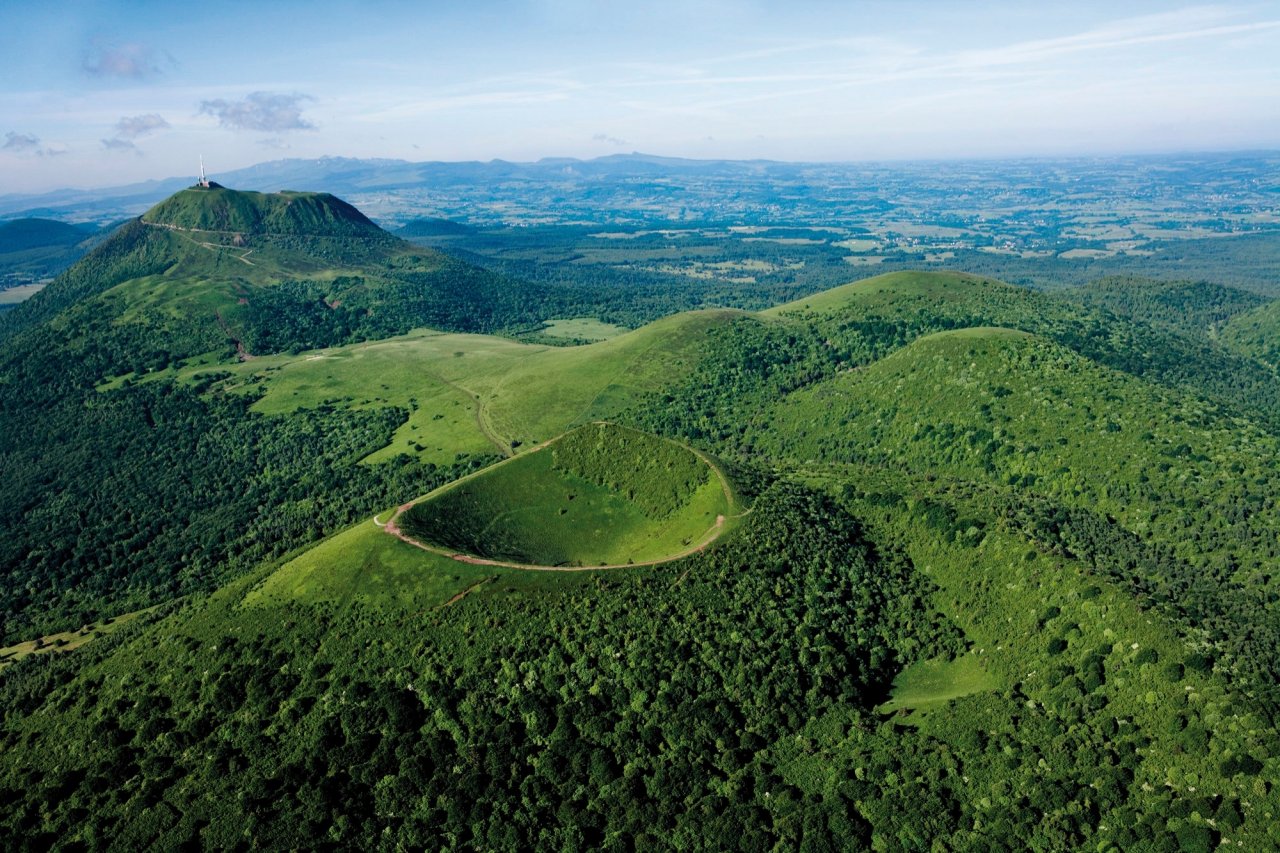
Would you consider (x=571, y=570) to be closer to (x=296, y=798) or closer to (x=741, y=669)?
(x=741, y=669)

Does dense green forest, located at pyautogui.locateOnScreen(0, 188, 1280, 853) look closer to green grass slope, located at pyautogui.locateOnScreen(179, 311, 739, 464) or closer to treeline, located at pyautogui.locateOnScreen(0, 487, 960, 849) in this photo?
treeline, located at pyautogui.locateOnScreen(0, 487, 960, 849)

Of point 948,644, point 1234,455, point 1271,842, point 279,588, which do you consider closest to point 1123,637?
point 948,644

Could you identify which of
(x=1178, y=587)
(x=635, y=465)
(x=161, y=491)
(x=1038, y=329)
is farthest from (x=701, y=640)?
(x=1038, y=329)

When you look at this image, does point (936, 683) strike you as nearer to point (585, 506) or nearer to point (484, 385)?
point (585, 506)

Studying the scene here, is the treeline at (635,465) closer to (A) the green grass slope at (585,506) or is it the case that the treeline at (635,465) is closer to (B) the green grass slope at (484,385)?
(A) the green grass slope at (585,506)

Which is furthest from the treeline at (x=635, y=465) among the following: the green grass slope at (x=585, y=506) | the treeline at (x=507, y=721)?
the treeline at (x=507, y=721)
